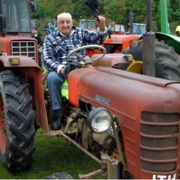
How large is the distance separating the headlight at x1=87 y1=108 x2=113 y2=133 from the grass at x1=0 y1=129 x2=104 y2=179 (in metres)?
1.30

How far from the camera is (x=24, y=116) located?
381 centimetres

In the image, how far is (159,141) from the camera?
2.57 metres

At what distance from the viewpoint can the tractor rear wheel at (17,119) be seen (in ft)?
12.5

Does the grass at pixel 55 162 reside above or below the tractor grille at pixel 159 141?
below

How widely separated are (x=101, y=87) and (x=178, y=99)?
77 centimetres

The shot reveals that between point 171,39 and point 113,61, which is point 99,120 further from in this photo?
point 171,39

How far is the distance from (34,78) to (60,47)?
0.48 metres

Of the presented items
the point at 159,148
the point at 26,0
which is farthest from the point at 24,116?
the point at 26,0

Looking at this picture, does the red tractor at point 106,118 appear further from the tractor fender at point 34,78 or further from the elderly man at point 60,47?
the elderly man at point 60,47

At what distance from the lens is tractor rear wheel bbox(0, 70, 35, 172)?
3797 mm

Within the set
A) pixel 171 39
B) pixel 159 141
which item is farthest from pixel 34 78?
pixel 171 39

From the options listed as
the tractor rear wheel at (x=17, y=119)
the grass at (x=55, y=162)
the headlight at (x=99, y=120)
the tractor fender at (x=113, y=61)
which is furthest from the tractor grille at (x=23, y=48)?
the headlight at (x=99, y=120)

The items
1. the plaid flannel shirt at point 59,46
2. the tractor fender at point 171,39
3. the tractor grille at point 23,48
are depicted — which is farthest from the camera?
the tractor grille at point 23,48

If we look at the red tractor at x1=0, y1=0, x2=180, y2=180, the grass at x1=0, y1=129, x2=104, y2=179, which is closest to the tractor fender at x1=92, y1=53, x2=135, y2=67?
the red tractor at x1=0, y1=0, x2=180, y2=180
